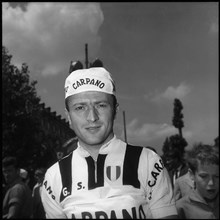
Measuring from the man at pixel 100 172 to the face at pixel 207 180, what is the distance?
0.75 metres

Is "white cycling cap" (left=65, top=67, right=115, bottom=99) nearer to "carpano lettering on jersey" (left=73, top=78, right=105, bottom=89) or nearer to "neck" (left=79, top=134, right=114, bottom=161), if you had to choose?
"carpano lettering on jersey" (left=73, top=78, right=105, bottom=89)

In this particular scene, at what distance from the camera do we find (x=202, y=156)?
265 cm

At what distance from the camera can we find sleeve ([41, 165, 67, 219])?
6.11 feet

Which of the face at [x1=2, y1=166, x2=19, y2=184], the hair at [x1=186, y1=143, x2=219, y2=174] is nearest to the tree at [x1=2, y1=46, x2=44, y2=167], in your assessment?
the face at [x1=2, y1=166, x2=19, y2=184]

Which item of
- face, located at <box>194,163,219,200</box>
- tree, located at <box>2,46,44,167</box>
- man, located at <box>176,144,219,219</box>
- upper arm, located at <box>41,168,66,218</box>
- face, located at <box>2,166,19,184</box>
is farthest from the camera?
tree, located at <box>2,46,44,167</box>

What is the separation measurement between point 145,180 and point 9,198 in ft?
8.85

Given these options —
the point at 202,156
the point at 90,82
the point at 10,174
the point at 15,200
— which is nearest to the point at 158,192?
the point at 90,82

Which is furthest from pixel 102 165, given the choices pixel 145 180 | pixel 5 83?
pixel 5 83

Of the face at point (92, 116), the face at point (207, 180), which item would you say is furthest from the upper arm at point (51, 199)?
the face at point (207, 180)

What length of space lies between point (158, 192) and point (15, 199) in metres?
2.59

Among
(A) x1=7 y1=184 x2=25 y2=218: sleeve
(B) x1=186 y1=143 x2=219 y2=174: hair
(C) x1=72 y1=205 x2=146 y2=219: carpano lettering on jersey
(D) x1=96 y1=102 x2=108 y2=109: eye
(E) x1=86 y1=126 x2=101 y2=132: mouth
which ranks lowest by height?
(A) x1=7 y1=184 x2=25 y2=218: sleeve

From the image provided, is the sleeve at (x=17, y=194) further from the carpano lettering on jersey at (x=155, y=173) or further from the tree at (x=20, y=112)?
the tree at (x=20, y=112)

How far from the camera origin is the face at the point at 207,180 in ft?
8.14

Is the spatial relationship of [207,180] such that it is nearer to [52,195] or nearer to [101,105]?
[101,105]
